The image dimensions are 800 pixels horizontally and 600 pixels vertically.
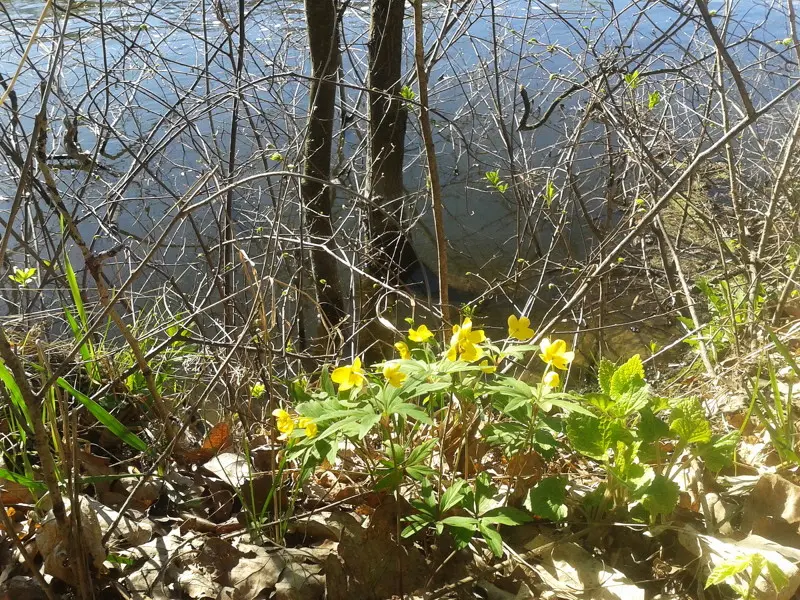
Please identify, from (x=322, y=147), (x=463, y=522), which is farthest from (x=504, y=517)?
(x=322, y=147)

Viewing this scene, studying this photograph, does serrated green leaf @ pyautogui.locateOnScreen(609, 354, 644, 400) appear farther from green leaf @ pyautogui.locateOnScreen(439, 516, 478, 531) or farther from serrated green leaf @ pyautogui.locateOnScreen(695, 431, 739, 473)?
green leaf @ pyautogui.locateOnScreen(439, 516, 478, 531)

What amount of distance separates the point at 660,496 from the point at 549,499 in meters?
0.24

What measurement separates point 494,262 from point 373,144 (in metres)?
2.08

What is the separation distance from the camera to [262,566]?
1570mm

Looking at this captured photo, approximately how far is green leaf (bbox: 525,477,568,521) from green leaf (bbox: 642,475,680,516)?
0.60 ft

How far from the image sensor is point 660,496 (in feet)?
4.72

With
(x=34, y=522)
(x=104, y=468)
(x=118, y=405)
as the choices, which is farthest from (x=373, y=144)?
(x=34, y=522)

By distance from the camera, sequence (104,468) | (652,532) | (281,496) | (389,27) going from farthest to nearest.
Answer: (389,27), (104,468), (281,496), (652,532)

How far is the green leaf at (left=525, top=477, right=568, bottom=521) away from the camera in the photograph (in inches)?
59.2

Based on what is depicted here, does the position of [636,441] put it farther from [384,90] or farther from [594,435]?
[384,90]

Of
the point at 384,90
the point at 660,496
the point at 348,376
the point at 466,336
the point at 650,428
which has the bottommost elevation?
the point at 660,496

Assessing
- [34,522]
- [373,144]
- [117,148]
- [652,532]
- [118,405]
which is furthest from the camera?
[117,148]

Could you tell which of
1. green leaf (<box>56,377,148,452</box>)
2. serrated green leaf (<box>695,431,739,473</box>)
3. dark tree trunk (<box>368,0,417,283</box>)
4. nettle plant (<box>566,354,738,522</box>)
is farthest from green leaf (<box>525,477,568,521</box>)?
dark tree trunk (<box>368,0,417,283</box>)

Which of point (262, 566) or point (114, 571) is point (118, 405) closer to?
point (114, 571)
